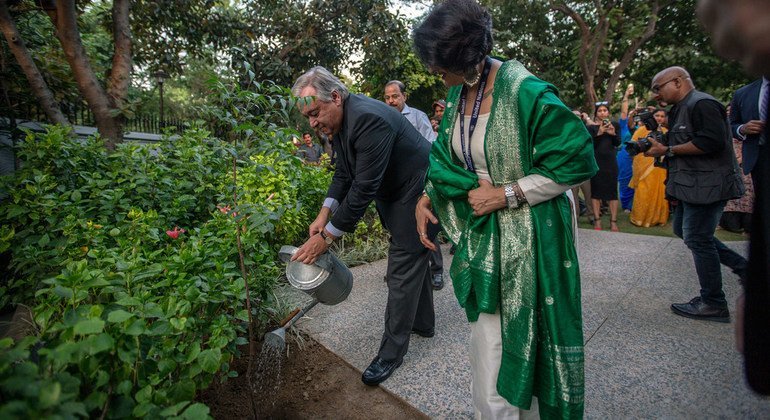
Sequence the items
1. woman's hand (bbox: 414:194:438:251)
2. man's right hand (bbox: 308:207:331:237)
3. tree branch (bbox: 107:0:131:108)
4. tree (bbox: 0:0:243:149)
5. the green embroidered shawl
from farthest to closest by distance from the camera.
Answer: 1. tree branch (bbox: 107:0:131:108)
2. tree (bbox: 0:0:243:149)
3. man's right hand (bbox: 308:207:331:237)
4. woman's hand (bbox: 414:194:438:251)
5. the green embroidered shawl

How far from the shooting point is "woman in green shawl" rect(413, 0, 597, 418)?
4.65ft

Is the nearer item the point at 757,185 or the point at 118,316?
the point at 757,185

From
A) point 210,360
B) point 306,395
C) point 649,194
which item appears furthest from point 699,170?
point 649,194

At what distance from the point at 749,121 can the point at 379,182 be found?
282 centimetres

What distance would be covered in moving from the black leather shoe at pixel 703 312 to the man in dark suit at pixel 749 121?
1067mm

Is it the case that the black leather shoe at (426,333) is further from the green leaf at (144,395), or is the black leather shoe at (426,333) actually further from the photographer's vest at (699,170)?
the photographer's vest at (699,170)

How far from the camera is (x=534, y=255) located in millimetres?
1453

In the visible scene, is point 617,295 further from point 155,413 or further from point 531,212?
point 155,413

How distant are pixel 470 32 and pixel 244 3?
8.19 m

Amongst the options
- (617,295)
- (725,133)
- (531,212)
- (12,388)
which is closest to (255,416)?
(12,388)

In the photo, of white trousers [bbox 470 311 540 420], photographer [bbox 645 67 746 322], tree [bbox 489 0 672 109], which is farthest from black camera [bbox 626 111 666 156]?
tree [bbox 489 0 672 109]

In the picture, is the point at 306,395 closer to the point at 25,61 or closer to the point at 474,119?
the point at 474,119

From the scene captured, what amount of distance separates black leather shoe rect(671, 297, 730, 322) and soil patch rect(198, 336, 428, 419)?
243cm

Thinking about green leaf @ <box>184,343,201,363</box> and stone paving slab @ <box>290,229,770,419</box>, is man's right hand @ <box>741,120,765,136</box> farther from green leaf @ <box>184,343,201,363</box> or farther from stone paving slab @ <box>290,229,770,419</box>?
green leaf @ <box>184,343,201,363</box>
